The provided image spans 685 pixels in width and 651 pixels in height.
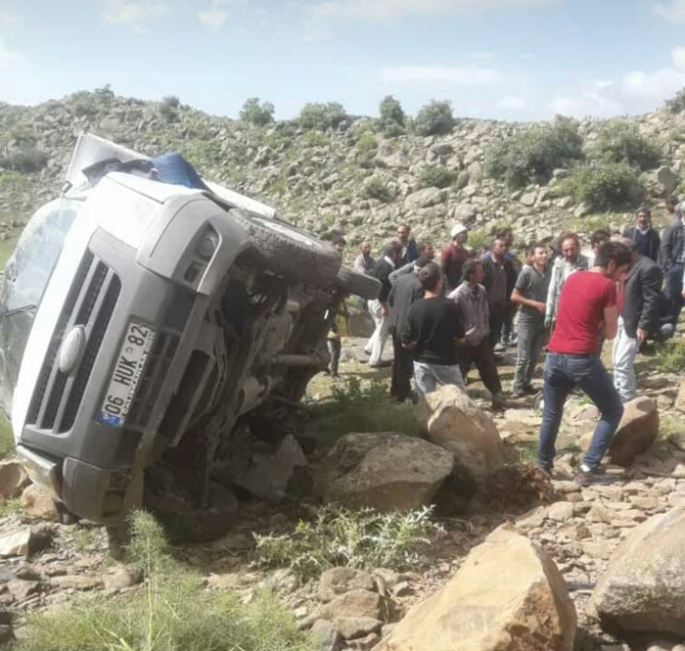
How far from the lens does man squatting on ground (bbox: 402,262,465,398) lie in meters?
6.48

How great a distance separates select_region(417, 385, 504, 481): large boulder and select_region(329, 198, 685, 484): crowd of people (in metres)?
0.37

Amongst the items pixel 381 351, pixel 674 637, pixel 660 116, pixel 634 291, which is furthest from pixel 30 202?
pixel 674 637

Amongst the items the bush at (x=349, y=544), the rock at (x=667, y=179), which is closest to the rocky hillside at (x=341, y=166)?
the rock at (x=667, y=179)

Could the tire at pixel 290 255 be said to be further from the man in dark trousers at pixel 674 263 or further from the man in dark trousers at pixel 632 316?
the man in dark trousers at pixel 674 263

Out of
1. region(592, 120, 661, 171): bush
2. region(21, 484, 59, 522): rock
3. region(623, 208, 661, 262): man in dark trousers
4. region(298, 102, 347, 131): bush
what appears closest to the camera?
region(21, 484, 59, 522): rock

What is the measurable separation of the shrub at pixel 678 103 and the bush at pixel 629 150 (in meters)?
4.84

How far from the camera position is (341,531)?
4.38 m

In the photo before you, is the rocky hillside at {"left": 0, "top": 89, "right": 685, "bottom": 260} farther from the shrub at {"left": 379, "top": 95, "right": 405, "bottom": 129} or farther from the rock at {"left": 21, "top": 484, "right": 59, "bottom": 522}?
the rock at {"left": 21, "top": 484, "right": 59, "bottom": 522}

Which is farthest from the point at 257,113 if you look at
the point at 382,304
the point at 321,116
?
the point at 382,304

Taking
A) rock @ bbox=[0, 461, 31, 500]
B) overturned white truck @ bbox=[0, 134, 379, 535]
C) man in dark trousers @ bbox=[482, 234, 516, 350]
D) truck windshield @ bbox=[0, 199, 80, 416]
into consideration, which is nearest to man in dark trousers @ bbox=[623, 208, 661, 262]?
man in dark trousers @ bbox=[482, 234, 516, 350]

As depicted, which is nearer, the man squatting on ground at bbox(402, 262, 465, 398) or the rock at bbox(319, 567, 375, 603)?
the rock at bbox(319, 567, 375, 603)

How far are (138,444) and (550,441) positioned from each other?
2.81m

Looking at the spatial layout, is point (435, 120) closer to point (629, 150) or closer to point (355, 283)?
point (629, 150)

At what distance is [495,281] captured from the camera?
878 centimetres
